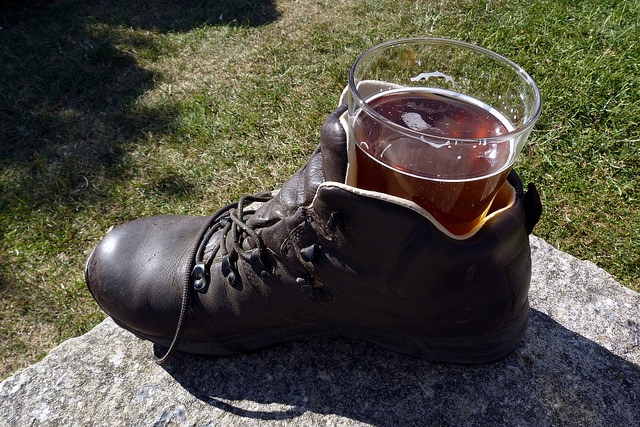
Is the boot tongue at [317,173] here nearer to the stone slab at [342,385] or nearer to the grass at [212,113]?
the stone slab at [342,385]

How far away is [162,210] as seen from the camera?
306 cm

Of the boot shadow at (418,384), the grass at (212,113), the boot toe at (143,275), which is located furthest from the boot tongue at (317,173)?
the grass at (212,113)

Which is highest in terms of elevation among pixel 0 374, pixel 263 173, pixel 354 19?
Answer: pixel 354 19

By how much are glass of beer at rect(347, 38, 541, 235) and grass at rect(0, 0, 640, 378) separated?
4.64ft

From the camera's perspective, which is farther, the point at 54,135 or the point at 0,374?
the point at 54,135

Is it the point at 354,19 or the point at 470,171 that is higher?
the point at 470,171

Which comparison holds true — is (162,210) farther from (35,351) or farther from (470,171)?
(470,171)

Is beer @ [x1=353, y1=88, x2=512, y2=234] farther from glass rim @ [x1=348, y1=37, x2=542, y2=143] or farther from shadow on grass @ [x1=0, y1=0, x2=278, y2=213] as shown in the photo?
shadow on grass @ [x1=0, y1=0, x2=278, y2=213]

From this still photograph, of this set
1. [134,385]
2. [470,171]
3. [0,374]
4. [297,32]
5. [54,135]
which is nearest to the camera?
[470,171]

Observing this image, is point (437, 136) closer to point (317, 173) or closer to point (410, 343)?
point (317, 173)

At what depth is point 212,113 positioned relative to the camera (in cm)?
374

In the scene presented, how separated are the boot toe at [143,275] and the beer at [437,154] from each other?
0.67 m

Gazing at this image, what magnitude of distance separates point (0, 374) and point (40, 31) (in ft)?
10.8

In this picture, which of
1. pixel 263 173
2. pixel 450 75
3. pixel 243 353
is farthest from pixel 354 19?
pixel 243 353
